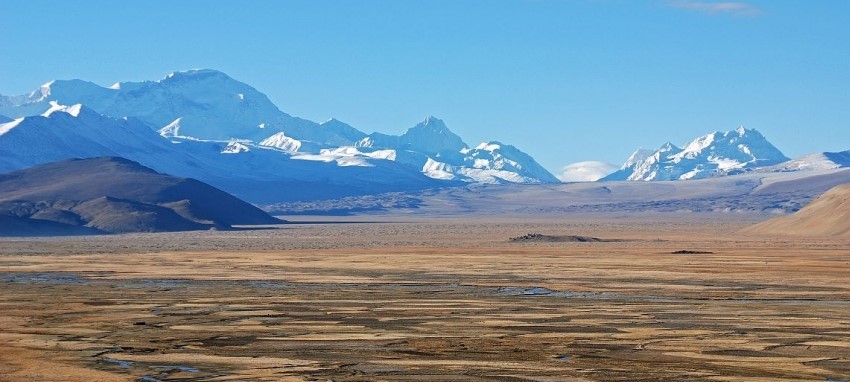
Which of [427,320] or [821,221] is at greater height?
[821,221]

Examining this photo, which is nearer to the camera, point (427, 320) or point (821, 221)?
A: point (427, 320)

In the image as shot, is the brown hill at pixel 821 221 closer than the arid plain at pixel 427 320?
No

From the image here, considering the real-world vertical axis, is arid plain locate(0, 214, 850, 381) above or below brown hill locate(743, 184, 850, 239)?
below

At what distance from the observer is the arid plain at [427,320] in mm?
31547

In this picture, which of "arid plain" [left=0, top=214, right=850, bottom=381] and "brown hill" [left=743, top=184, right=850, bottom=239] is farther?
"brown hill" [left=743, top=184, right=850, bottom=239]

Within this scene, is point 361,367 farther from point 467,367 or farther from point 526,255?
point 526,255

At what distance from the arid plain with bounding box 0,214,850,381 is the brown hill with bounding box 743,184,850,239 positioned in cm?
5509

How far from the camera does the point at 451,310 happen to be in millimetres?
46625

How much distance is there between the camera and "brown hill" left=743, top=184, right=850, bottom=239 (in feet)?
455

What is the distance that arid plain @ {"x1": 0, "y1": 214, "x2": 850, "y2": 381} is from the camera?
31.5m

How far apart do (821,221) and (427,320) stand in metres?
110

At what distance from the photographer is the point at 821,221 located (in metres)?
144

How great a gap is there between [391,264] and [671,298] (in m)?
31.7

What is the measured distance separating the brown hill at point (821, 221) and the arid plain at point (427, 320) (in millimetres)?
55092
